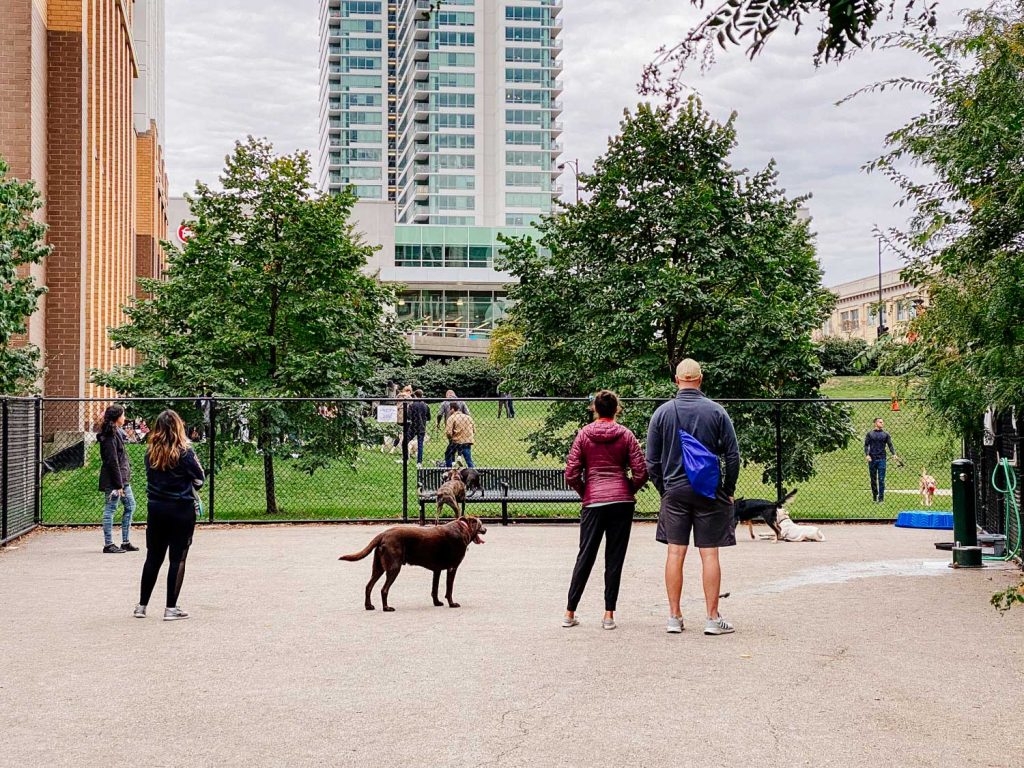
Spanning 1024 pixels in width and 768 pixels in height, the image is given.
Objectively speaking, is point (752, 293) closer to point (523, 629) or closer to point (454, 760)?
point (523, 629)

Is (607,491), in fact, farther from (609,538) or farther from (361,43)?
(361,43)

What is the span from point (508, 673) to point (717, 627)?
205cm

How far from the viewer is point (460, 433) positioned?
68.9 feet

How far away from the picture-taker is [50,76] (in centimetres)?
2842

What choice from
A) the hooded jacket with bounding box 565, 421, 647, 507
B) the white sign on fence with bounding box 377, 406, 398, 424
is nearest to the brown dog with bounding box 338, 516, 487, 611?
the hooded jacket with bounding box 565, 421, 647, 507

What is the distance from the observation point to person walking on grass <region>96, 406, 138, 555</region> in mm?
13709

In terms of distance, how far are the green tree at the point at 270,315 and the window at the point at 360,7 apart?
152242 millimetres

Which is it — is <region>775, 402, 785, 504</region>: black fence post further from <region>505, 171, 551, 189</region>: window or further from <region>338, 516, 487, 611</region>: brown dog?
<region>505, 171, 551, 189</region>: window

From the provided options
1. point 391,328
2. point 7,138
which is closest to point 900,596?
point 391,328

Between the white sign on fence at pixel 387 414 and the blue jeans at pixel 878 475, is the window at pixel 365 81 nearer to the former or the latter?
the blue jeans at pixel 878 475

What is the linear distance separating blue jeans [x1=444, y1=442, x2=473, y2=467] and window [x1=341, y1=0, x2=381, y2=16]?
153 meters

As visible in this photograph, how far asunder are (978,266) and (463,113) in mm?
140390

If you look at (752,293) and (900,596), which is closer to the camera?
(900,596)

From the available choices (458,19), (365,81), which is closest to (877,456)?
(458,19)
